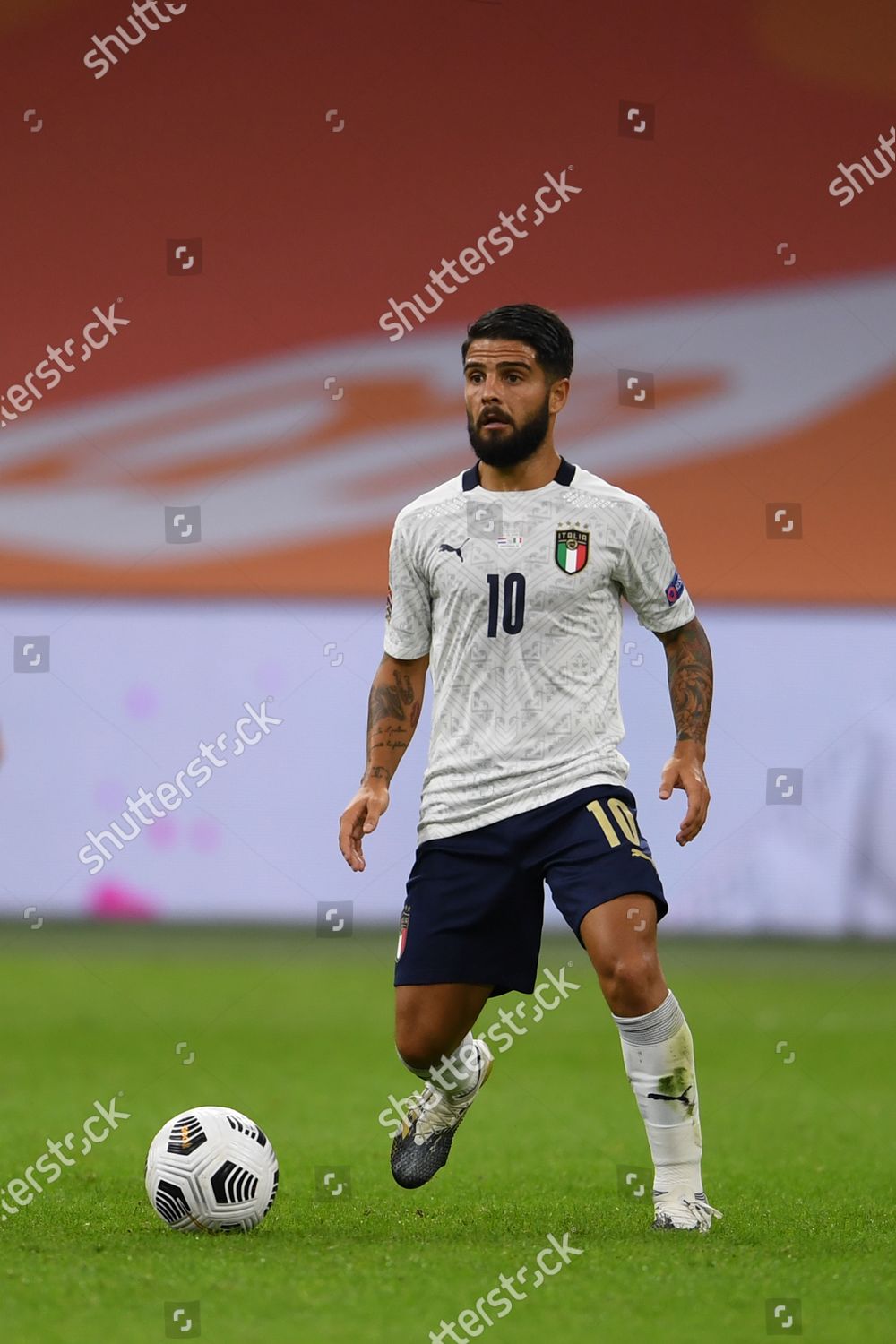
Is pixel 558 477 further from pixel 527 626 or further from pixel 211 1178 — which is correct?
pixel 211 1178

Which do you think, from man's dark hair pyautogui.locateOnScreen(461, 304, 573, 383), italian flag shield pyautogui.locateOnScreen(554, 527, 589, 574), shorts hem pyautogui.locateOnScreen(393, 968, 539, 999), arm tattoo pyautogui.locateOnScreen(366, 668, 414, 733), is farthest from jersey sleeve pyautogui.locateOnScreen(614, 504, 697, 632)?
shorts hem pyautogui.locateOnScreen(393, 968, 539, 999)

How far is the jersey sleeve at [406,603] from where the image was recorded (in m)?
4.98

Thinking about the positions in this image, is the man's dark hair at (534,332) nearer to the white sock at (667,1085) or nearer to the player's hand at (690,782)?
the player's hand at (690,782)

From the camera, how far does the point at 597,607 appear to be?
482cm

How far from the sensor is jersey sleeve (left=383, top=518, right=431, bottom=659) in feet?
16.4

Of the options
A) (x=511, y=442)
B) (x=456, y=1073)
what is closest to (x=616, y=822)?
(x=456, y=1073)

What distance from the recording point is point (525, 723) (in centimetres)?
476

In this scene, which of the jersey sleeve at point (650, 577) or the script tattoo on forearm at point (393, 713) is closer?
the jersey sleeve at point (650, 577)

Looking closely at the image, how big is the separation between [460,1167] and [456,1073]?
144cm

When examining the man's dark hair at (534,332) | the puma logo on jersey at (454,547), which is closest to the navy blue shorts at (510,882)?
the puma logo on jersey at (454,547)

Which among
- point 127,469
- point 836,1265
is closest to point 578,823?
point 836,1265

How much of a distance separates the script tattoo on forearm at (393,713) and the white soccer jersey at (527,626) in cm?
17

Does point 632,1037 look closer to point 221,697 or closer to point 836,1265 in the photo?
point 836,1265

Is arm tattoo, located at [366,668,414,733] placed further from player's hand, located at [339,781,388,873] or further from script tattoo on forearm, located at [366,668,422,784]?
player's hand, located at [339,781,388,873]
